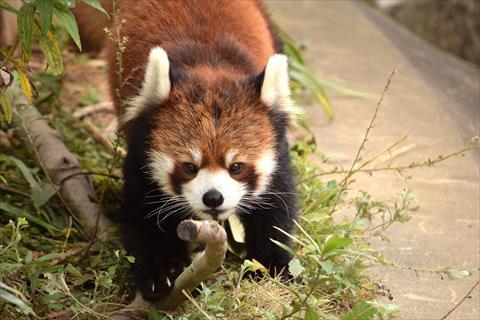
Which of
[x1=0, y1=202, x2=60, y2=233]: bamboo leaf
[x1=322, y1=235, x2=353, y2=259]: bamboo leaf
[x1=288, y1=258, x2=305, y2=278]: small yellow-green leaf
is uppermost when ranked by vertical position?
[x1=322, y1=235, x2=353, y2=259]: bamboo leaf

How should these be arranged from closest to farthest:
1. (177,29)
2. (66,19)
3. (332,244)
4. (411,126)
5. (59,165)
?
(332,244)
(66,19)
(177,29)
(59,165)
(411,126)

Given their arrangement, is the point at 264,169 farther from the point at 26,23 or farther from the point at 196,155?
the point at 26,23

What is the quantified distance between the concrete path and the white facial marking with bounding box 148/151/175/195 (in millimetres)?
1016

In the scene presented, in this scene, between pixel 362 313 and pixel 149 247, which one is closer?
pixel 362 313

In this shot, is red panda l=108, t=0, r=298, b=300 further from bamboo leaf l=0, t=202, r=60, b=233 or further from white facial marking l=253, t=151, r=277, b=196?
bamboo leaf l=0, t=202, r=60, b=233

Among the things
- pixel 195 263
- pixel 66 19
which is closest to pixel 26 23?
pixel 66 19

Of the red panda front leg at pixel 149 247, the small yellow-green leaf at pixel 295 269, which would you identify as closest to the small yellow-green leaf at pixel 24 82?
the red panda front leg at pixel 149 247

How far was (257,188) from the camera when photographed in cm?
316

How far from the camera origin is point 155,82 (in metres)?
3.07

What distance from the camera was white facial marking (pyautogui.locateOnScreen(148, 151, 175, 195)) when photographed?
3.04 m

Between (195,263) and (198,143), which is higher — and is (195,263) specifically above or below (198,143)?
below

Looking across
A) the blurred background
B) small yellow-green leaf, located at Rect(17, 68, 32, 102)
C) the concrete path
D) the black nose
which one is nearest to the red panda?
the black nose

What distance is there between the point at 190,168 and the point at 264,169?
0.30 meters

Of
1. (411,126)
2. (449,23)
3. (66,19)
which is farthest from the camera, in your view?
(449,23)
